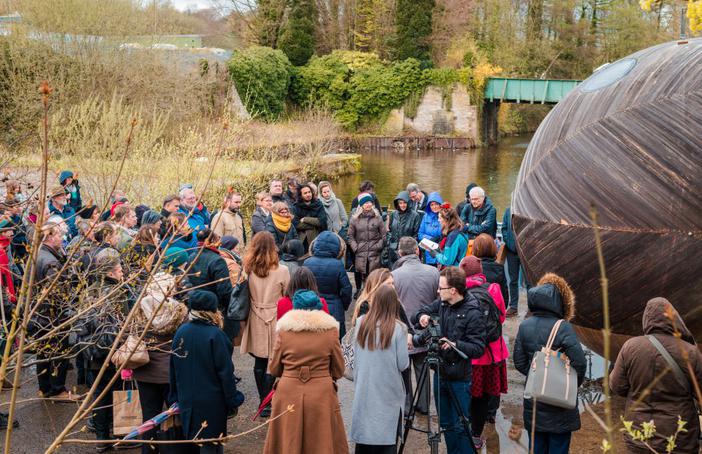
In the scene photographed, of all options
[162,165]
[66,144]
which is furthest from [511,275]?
[66,144]

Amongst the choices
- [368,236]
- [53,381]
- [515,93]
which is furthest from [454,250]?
[515,93]

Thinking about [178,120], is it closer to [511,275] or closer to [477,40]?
[511,275]

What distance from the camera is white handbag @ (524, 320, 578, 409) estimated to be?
4828 mm

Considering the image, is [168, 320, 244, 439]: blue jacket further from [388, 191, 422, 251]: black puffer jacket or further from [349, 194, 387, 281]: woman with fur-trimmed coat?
[388, 191, 422, 251]: black puffer jacket

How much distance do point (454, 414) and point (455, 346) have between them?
0.62 metres

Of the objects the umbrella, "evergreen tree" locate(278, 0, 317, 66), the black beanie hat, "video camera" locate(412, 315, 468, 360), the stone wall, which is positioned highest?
"evergreen tree" locate(278, 0, 317, 66)

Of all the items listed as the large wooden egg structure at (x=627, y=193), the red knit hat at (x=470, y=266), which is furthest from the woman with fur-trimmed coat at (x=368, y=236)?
the red knit hat at (x=470, y=266)

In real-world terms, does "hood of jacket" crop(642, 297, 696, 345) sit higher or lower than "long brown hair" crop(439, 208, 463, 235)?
higher

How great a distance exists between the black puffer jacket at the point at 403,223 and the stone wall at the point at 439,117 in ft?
116

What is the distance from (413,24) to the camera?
143 feet

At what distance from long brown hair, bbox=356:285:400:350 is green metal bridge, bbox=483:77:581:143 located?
35466 millimetres

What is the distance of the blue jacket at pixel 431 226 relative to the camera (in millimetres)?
9738

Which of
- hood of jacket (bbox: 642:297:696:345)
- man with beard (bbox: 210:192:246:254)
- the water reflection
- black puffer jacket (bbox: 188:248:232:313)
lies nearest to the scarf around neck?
man with beard (bbox: 210:192:246:254)

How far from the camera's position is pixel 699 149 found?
5906 millimetres
